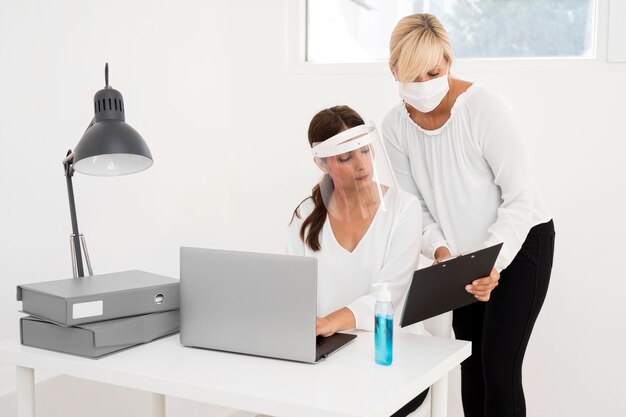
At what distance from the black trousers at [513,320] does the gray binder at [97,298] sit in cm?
88

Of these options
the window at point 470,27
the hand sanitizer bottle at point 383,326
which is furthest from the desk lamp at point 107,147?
the window at point 470,27

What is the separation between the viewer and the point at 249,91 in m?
3.20

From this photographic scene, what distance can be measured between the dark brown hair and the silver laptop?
436 millimetres

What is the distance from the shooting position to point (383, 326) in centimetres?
143

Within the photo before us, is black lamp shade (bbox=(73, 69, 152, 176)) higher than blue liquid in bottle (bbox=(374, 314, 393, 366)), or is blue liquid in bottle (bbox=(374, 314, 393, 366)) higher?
black lamp shade (bbox=(73, 69, 152, 176))

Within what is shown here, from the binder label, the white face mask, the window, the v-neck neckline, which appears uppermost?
the window

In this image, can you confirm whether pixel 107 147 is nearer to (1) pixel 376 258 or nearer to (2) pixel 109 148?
→ (2) pixel 109 148

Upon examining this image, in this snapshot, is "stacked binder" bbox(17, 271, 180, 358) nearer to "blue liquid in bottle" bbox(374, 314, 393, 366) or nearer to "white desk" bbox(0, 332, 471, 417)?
"white desk" bbox(0, 332, 471, 417)

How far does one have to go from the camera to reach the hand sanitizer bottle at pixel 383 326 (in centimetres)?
141

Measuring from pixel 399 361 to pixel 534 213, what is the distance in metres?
0.72

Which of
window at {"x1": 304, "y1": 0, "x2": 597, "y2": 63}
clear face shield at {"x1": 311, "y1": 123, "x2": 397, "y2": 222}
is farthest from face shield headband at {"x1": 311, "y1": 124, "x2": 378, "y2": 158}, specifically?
window at {"x1": 304, "y1": 0, "x2": 597, "y2": 63}

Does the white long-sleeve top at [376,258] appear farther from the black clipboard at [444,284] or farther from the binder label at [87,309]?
the binder label at [87,309]

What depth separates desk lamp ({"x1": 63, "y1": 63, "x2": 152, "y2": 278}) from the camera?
163 centimetres

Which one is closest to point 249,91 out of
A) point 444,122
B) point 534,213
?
point 444,122
